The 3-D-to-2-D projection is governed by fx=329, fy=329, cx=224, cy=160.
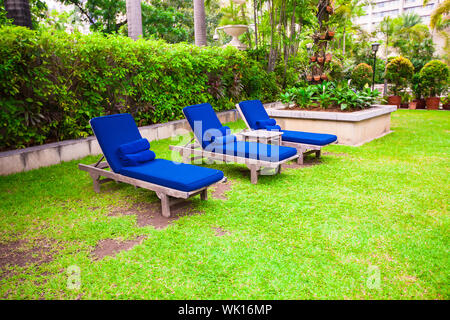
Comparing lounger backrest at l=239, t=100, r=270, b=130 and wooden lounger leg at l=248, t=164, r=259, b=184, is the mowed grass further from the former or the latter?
lounger backrest at l=239, t=100, r=270, b=130

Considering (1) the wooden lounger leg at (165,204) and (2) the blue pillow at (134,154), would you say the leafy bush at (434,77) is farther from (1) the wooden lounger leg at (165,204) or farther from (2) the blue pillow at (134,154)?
(1) the wooden lounger leg at (165,204)

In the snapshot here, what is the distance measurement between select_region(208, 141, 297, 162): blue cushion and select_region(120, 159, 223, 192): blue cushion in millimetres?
1008

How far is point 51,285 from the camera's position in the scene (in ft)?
8.65

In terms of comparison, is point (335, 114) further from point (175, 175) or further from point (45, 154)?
point (45, 154)

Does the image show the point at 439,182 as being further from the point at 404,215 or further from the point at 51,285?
the point at 51,285

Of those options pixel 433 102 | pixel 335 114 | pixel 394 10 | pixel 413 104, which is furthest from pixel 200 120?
pixel 394 10

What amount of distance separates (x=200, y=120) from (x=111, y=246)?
9.69ft

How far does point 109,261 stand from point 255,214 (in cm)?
172

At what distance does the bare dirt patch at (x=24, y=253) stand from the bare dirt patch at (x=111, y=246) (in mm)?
419

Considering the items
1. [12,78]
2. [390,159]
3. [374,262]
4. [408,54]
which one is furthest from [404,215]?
[408,54]

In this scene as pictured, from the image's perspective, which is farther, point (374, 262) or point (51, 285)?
point (374, 262)

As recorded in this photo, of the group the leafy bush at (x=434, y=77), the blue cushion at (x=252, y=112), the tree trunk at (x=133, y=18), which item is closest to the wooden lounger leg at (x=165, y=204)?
the blue cushion at (x=252, y=112)

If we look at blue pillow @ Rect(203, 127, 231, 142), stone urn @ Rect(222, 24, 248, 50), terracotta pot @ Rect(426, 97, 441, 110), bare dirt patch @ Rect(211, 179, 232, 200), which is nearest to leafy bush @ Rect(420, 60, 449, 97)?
terracotta pot @ Rect(426, 97, 441, 110)

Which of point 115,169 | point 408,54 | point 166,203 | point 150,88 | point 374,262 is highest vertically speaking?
point 408,54
